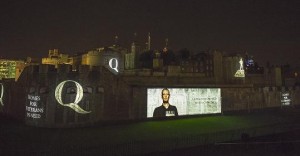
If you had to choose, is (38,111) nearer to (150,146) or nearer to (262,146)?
(150,146)

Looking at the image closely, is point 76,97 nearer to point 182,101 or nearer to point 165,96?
point 165,96

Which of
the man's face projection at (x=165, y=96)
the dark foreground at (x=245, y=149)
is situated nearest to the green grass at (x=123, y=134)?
the dark foreground at (x=245, y=149)

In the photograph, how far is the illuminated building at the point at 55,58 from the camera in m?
70.7

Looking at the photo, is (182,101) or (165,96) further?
(182,101)

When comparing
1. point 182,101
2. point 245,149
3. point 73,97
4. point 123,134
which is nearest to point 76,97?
point 73,97

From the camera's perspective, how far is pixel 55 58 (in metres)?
72.2

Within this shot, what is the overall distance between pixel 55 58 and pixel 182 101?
50.0 m

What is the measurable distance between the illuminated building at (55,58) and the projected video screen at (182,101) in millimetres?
46276

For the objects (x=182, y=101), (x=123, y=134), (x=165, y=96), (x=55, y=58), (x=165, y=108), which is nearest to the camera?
(x=123, y=134)

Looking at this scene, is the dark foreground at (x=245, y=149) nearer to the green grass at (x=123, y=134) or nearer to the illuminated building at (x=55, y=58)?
the green grass at (x=123, y=134)

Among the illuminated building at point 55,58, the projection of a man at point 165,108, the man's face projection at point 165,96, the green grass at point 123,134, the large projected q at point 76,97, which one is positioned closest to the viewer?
the green grass at point 123,134

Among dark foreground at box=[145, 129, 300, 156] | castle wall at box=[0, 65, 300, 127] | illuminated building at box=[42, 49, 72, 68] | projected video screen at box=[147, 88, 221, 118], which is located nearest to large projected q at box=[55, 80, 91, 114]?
castle wall at box=[0, 65, 300, 127]

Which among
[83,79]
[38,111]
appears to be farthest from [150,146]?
[38,111]

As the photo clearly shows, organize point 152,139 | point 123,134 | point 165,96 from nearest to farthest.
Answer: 1. point 152,139
2. point 123,134
3. point 165,96
